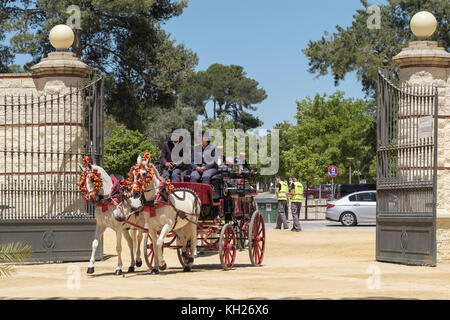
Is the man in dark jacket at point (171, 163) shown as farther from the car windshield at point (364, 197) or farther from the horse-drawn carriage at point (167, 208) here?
the car windshield at point (364, 197)

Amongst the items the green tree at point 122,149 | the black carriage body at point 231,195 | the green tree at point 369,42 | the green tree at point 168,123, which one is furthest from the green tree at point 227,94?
the black carriage body at point 231,195

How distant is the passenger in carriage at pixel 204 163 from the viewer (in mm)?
16094

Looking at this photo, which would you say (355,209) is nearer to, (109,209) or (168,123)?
(109,209)

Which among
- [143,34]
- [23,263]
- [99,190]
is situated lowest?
[23,263]

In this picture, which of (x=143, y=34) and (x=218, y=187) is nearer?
(x=218, y=187)

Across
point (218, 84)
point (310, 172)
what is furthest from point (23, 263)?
point (218, 84)

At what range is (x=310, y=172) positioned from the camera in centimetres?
4250

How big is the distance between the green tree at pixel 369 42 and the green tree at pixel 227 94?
54.1 m

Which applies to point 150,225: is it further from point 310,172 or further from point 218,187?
point 310,172

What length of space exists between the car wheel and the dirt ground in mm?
12701

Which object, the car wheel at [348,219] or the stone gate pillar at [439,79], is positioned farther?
the car wheel at [348,219]

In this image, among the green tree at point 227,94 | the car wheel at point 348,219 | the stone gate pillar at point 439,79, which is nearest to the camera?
the stone gate pillar at point 439,79

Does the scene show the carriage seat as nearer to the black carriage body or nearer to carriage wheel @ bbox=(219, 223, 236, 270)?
the black carriage body
